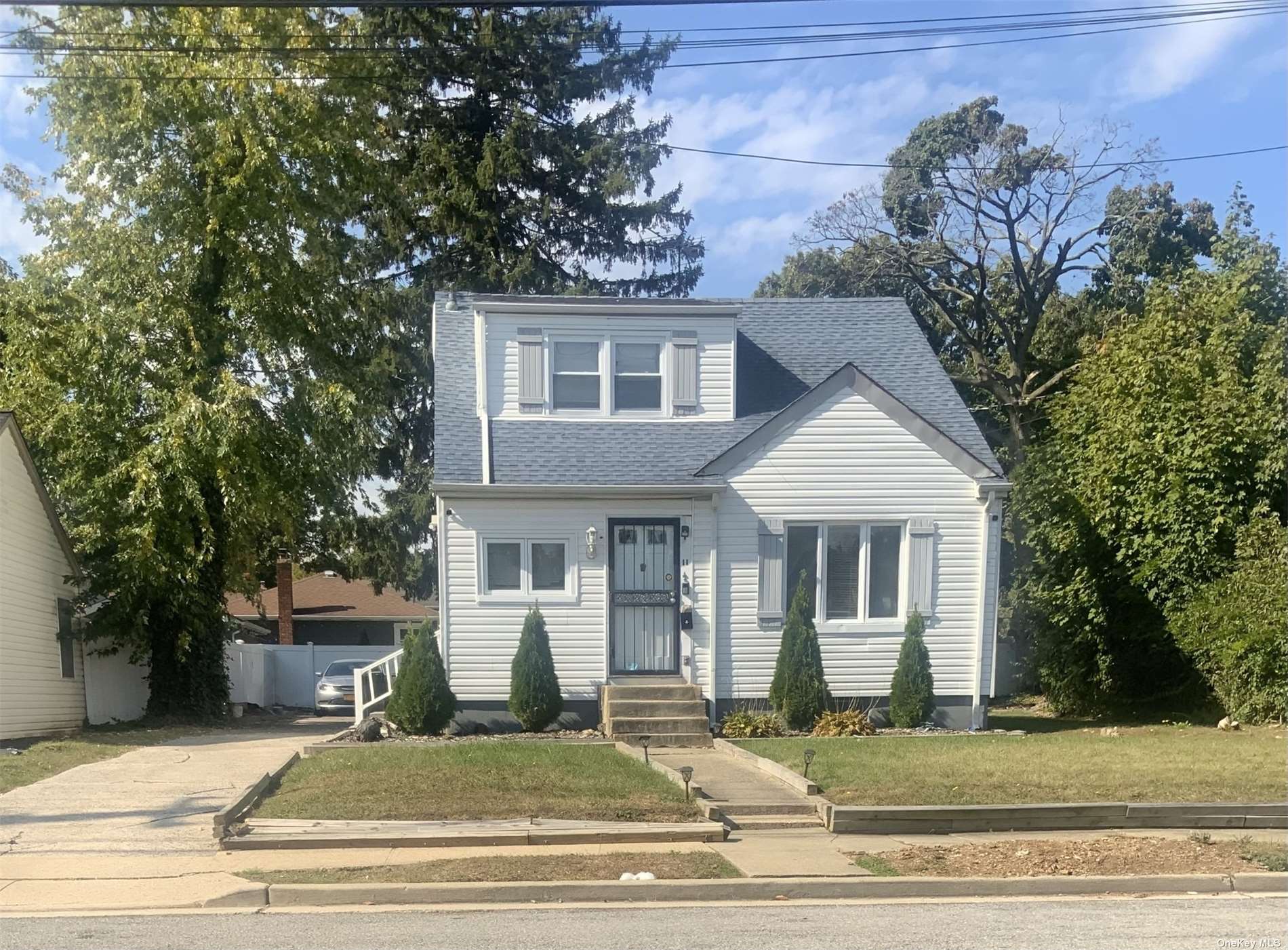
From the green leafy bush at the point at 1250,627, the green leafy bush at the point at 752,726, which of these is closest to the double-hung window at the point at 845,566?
the green leafy bush at the point at 752,726

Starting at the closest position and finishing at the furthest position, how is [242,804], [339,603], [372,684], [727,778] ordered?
[242,804] → [727,778] → [372,684] → [339,603]

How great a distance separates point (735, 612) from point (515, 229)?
17171 mm

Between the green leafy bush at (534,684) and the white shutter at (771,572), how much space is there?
3.04 metres

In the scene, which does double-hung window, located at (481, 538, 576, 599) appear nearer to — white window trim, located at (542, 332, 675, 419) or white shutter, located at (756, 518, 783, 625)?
white window trim, located at (542, 332, 675, 419)

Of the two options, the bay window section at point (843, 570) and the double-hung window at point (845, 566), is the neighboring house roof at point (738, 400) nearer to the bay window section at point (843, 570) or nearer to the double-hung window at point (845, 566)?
the double-hung window at point (845, 566)

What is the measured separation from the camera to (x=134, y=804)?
1129 centimetres

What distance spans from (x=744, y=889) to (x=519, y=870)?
163cm

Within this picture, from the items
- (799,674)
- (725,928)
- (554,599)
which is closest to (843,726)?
(799,674)

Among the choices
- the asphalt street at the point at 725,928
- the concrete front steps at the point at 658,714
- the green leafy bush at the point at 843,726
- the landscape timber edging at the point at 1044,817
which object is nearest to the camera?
the asphalt street at the point at 725,928

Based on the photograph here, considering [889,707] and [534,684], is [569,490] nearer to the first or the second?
[534,684]

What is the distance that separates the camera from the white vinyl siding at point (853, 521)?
16.2 meters

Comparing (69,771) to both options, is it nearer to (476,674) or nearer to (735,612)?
(476,674)

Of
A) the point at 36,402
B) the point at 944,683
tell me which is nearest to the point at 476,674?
the point at 944,683

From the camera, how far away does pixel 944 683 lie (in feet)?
53.7
